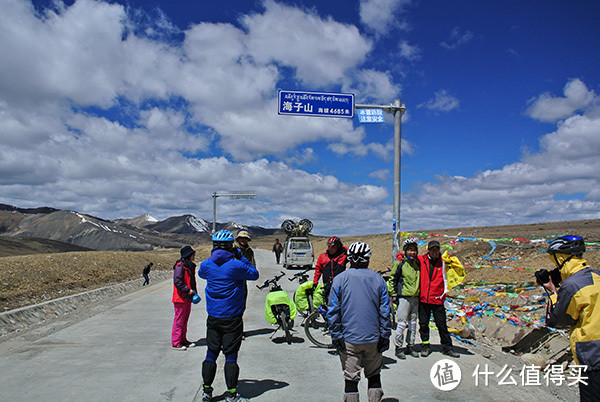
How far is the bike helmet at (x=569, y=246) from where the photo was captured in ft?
11.8

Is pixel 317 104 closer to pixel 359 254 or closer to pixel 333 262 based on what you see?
pixel 333 262

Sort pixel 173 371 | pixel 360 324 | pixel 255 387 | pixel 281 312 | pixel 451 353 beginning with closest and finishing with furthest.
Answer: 1. pixel 360 324
2. pixel 255 387
3. pixel 173 371
4. pixel 451 353
5. pixel 281 312

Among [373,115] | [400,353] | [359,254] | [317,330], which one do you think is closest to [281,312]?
[317,330]

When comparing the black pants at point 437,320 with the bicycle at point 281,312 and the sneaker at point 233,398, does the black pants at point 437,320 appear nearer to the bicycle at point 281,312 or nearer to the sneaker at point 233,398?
the bicycle at point 281,312

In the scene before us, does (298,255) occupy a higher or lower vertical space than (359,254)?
lower

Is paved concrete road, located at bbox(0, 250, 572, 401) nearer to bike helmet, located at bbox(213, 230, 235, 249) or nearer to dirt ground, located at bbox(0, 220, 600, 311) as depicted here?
bike helmet, located at bbox(213, 230, 235, 249)

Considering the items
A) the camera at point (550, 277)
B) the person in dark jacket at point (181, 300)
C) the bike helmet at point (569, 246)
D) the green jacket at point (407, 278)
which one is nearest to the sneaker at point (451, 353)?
the green jacket at point (407, 278)

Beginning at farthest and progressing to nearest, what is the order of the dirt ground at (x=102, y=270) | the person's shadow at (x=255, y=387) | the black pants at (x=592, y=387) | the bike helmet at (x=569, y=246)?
the dirt ground at (x=102, y=270) → the person's shadow at (x=255, y=387) → the bike helmet at (x=569, y=246) → the black pants at (x=592, y=387)

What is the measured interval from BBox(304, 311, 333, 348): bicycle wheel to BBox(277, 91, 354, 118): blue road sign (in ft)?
19.7

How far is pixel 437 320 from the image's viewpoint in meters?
6.77

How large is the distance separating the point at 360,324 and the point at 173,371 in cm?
326

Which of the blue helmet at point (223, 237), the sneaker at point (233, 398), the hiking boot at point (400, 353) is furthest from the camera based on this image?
the hiking boot at point (400, 353)

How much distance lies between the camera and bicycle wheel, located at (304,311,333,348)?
744 centimetres

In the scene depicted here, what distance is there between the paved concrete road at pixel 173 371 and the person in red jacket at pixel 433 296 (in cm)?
26
